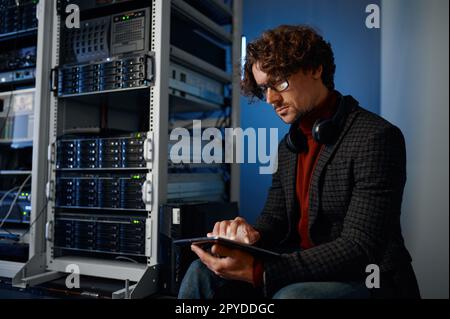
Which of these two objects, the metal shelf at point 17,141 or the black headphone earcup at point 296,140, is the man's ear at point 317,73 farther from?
the metal shelf at point 17,141

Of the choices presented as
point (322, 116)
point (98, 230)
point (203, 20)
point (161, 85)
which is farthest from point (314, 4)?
point (98, 230)

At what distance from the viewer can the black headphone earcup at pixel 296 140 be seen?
1.13m

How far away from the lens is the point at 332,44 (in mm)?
2076

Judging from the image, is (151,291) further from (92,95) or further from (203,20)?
(203,20)

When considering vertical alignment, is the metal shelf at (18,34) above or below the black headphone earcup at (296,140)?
above

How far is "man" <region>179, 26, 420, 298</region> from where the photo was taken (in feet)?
2.84

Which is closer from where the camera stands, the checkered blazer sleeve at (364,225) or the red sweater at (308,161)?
the checkered blazer sleeve at (364,225)

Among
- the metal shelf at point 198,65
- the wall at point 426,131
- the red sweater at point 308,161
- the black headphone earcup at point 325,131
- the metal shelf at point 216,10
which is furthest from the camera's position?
the metal shelf at point 216,10

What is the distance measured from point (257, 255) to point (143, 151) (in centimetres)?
90

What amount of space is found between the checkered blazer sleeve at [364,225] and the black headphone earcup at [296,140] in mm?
243

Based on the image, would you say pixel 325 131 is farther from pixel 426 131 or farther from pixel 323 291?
pixel 426 131

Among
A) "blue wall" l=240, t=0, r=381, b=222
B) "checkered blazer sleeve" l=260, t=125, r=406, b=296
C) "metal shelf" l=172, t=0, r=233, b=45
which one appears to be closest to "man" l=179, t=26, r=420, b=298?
"checkered blazer sleeve" l=260, t=125, r=406, b=296

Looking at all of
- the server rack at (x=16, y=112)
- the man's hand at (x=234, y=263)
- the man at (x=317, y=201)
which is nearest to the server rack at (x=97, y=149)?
the server rack at (x=16, y=112)

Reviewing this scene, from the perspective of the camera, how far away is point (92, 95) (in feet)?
5.97
